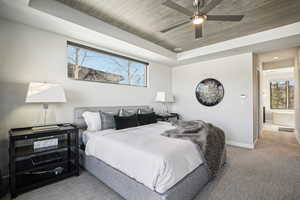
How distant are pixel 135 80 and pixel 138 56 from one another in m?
0.73

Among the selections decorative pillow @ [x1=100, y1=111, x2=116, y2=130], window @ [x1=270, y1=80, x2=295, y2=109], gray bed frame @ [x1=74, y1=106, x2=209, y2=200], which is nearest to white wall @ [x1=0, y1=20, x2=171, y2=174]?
decorative pillow @ [x1=100, y1=111, x2=116, y2=130]

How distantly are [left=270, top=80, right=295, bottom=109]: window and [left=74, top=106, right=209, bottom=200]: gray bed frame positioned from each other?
8.84 m

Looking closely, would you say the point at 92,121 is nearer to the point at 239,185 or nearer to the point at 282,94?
the point at 239,185

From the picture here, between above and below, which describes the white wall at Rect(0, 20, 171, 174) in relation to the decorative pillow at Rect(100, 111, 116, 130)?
above

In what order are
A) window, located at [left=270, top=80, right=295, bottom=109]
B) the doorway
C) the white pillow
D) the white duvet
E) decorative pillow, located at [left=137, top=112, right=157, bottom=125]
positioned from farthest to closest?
1. window, located at [left=270, top=80, right=295, bottom=109]
2. the doorway
3. decorative pillow, located at [left=137, top=112, right=157, bottom=125]
4. the white pillow
5. the white duvet

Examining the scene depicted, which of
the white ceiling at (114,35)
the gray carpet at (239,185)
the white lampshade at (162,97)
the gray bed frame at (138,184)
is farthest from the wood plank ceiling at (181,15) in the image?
the gray carpet at (239,185)

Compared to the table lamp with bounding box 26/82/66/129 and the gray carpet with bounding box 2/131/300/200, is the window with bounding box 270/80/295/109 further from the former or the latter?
the table lamp with bounding box 26/82/66/129

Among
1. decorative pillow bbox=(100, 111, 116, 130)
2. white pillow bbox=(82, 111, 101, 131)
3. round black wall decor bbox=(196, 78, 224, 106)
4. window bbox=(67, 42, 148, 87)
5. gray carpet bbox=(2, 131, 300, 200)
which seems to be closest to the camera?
gray carpet bbox=(2, 131, 300, 200)

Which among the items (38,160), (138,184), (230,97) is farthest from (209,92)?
(38,160)

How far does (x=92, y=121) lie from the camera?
2793 mm

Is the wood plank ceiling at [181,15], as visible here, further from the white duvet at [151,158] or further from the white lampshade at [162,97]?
the white duvet at [151,158]

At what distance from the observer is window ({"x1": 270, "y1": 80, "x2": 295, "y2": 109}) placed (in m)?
7.71

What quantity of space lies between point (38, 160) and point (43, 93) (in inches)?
42.6

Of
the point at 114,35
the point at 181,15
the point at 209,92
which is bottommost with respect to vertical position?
the point at 209,92
